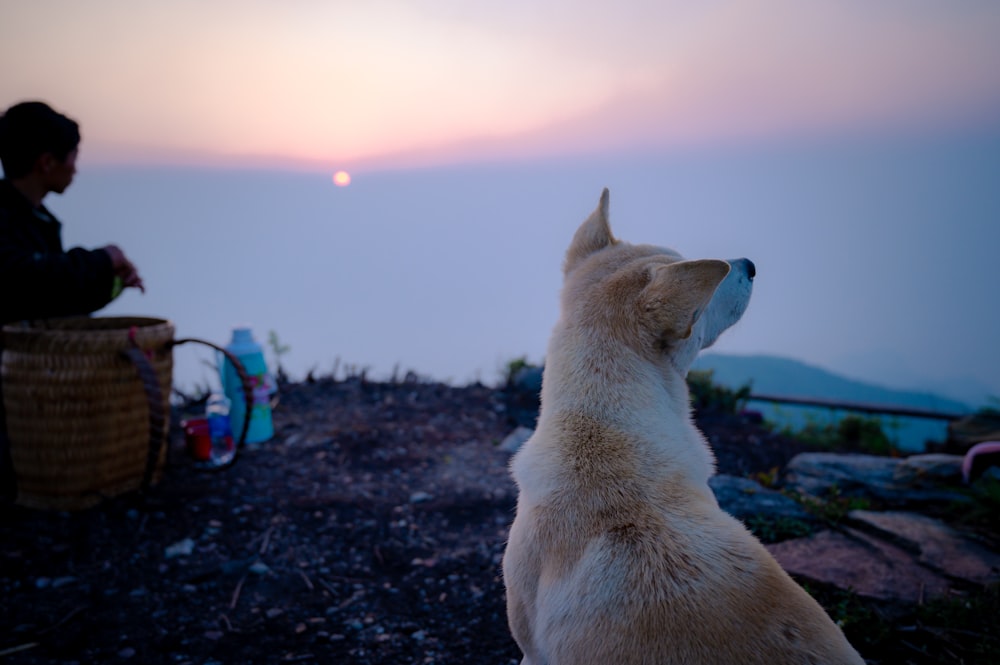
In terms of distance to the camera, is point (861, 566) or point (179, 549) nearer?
point (861, 566)

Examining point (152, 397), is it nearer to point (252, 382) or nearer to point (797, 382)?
point (252, 382)

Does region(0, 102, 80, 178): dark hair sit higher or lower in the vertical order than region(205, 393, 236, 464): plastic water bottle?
higher

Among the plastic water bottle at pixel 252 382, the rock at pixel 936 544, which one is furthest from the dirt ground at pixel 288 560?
the rock at pixel 936 544

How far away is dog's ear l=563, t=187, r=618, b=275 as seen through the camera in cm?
271

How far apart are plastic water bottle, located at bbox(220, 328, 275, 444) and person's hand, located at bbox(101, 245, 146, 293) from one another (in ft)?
3.74

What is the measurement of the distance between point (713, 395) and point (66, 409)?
6.35 meters

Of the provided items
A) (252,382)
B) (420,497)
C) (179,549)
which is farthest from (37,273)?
(420,497)

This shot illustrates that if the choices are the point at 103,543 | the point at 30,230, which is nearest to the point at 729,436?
the point at 103,543

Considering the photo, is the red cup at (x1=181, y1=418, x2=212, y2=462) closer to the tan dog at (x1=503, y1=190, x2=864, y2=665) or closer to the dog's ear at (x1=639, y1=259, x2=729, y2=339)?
the tan dog at (x1=503, y1=190, x2=864, y2=665)

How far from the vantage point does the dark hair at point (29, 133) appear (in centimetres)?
429

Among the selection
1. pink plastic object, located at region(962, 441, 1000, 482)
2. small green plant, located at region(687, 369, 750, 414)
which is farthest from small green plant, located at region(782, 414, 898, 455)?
pink plastic object, located at region(962, 441, 1000, 482)

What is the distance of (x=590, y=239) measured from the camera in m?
2.71

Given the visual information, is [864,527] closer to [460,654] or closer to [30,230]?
[460,654]

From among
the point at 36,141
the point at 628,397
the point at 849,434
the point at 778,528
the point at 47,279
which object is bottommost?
the point at 849,434
